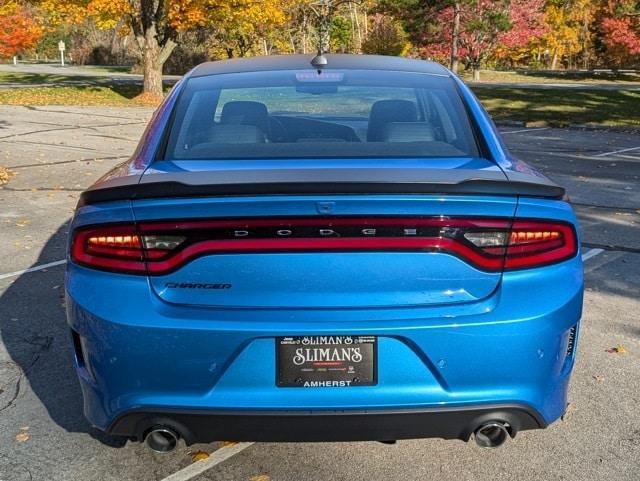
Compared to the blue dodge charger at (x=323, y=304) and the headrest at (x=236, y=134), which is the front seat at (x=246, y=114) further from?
the blue dodge charger at (x=323, y=304)

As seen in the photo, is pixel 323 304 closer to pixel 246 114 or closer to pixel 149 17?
pixel 246 114

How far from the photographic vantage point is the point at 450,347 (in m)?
2.61

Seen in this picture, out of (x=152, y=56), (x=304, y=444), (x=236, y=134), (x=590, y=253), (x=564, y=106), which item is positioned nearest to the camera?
(x=304, y=444)

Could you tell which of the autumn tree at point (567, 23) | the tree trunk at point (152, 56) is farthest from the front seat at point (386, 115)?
the autumn tree at point (567, 23)

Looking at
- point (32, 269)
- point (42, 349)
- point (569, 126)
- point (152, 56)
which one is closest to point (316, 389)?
point (42, 349)

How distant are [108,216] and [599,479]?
221cm

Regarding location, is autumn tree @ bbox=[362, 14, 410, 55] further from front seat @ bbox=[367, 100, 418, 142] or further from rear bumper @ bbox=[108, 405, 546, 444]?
rear bumper @ bbox=[108, 405, 546, 444]

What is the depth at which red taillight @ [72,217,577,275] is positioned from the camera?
260 cm

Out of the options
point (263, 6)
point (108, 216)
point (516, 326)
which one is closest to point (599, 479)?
point (516, 326)

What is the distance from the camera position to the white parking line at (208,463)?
10.4ft

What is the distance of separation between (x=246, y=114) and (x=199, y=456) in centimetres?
159

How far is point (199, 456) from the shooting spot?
10.9 ft

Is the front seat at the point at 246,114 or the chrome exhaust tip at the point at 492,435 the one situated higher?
the front seat at the point at 246,114

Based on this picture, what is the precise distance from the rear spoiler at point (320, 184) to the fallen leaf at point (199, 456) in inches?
47.7
